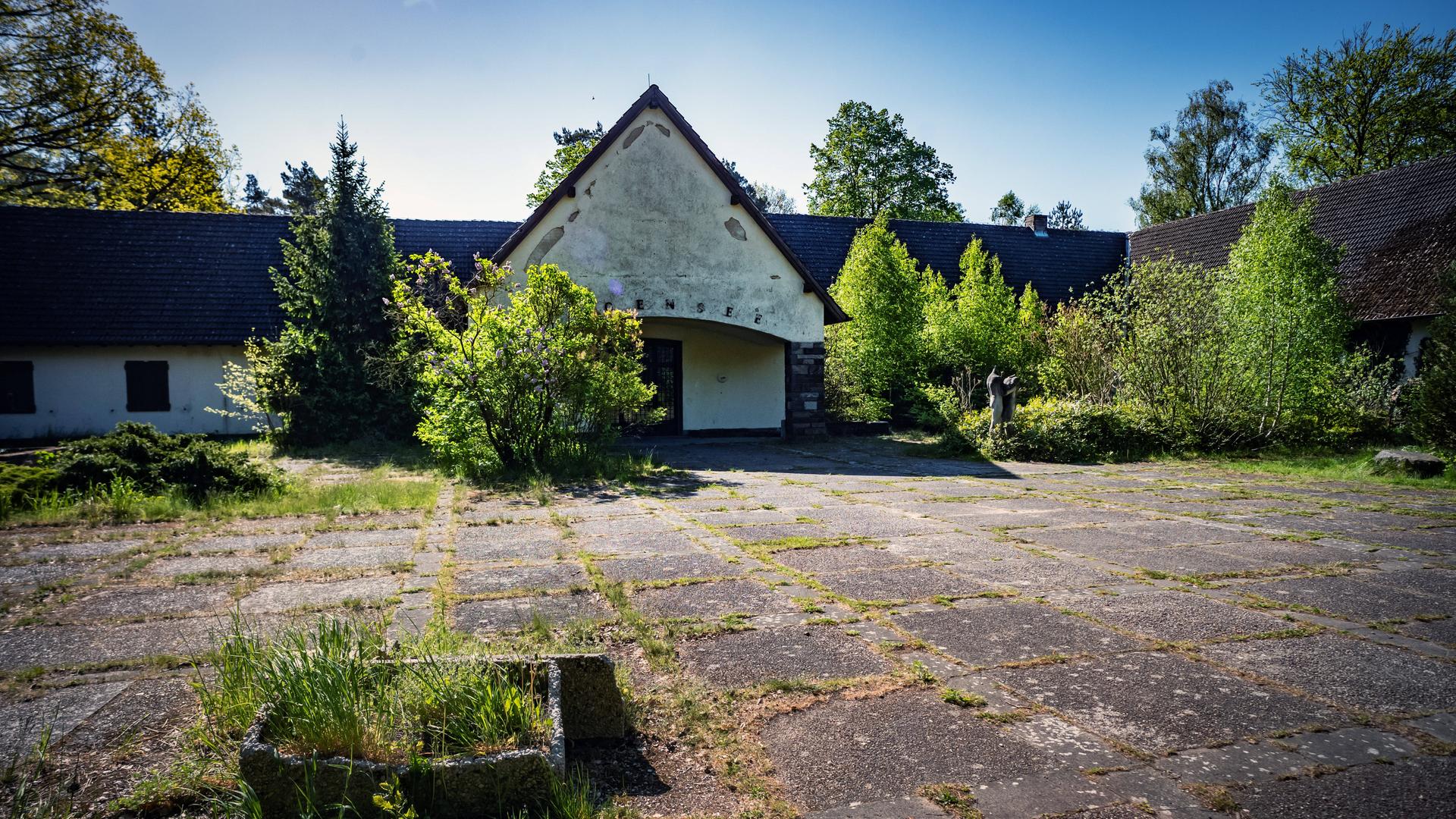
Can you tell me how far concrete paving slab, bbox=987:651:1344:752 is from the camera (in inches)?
113

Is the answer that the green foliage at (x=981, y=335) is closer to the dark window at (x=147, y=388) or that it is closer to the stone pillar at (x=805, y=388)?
the stone pillar at (x=805, y=388)

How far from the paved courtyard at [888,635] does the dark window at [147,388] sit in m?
13.1

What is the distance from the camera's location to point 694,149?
1573cm

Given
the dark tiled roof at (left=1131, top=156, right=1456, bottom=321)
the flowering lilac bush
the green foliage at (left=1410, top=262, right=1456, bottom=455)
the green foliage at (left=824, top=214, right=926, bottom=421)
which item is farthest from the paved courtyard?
the dark tiled roof at (left=1131, top=156, right=1456, bottom=321)

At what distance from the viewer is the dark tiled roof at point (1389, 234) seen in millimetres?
16656

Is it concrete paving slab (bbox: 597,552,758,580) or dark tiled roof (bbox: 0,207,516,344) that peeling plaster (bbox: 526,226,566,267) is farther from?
concrete paving slab (bbox: 597,552,758,580)

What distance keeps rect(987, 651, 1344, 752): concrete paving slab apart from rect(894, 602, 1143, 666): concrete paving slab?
0.14 meters

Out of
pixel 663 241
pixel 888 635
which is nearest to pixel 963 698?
pixel 888 635

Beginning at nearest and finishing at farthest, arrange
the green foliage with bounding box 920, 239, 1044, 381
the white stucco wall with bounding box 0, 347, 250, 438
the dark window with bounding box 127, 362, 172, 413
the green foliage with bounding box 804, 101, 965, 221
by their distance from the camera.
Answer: the white stucco wall with bounding box 0, 347, 250, 438 < the dark window with bounding box 127, 362, 172, 413 < the green foliage with bounding box 920, 239, 1044, 381 < the green foliage with bounding box 804, 101, 965, 221

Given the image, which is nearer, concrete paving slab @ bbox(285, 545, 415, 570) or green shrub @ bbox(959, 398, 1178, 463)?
concrete paving slab @ bbox(285, 545, 415, 570)

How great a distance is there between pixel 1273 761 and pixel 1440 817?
424mm

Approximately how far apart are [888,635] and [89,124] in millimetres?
32218

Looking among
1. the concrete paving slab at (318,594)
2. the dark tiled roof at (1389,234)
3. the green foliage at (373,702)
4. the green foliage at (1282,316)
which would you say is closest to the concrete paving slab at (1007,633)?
the green foliage at (373,702)

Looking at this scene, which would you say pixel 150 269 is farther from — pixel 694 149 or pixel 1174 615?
pixel 1174 615
